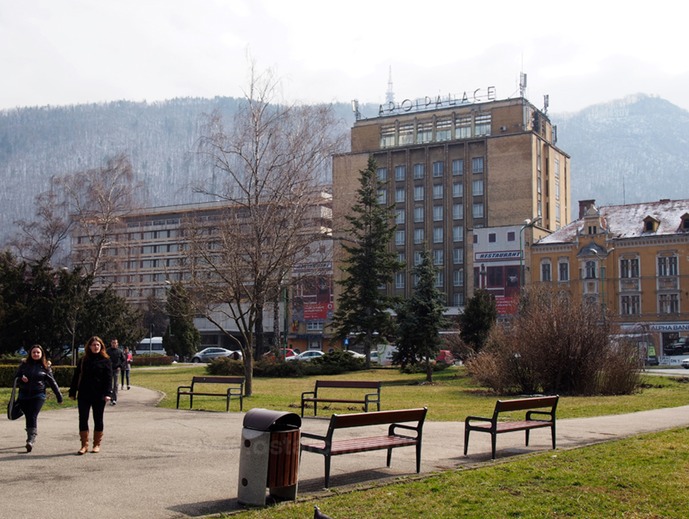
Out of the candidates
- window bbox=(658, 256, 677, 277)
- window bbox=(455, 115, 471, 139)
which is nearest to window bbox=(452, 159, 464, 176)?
window bbox=(455, 115, 471, 139)

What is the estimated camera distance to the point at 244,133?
29828 mm

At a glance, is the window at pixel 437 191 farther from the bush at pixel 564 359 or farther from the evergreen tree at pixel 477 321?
the bush at pixel 564 359

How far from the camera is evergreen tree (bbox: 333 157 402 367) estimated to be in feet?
171

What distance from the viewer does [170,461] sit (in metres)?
11.4

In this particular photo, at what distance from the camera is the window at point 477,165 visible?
93000 millimetres

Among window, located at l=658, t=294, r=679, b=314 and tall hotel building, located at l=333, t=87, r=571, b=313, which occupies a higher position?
tall hotel building, located at l=333, t=87, r=571, b=313

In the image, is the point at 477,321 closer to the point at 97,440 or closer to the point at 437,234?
the point at 97,440

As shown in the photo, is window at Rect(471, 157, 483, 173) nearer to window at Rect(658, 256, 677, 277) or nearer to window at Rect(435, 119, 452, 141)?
window at Rect(435, 119, 452, 141)

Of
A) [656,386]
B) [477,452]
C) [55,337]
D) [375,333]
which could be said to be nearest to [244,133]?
[55,337]

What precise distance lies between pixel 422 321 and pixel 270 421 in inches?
1241

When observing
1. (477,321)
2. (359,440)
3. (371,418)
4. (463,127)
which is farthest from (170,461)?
(463,127)

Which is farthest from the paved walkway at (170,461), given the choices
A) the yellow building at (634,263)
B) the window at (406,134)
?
the window at (406,134)

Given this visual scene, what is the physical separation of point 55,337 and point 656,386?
24.4m

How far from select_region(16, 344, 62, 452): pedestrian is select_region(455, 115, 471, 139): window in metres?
87.4
